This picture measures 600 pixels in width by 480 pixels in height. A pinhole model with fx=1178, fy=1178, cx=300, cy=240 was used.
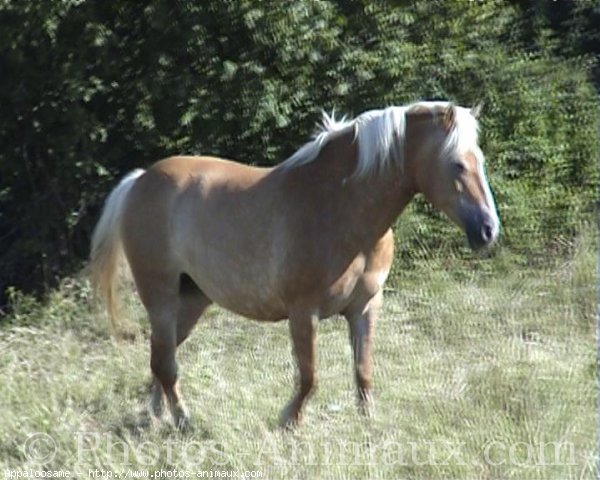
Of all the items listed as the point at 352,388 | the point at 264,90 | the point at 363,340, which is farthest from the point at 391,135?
the point at 264,90

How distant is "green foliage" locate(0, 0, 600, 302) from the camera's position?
8.61 meters

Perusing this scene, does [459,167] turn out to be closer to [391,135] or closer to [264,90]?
[391,135]

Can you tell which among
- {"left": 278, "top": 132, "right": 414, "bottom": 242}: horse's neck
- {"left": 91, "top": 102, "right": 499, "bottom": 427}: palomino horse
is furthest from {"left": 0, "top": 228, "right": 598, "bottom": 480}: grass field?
{"left": 278, "top": 132, "right": 414, "bottom": 242}: horse's neck

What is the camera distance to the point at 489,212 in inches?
203

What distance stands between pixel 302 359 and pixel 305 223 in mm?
636

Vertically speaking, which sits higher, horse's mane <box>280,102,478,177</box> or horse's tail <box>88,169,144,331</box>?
horse's mane <box>280,102,478,177</box>

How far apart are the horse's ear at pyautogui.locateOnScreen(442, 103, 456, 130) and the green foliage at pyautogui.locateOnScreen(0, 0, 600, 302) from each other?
339cm

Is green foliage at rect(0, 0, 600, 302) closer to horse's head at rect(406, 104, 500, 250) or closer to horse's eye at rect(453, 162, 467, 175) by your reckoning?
horse's head at rect(406, 104, 500, 250)

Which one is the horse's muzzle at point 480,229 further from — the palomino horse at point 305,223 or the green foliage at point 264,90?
the green foliage at point 264,90

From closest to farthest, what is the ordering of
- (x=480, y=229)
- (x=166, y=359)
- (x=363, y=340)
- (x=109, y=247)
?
(x=480, y=229) < (x=363, y=340) < (x=166, y=359) < (x=109, y=247)

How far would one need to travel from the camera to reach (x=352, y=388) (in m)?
6.13

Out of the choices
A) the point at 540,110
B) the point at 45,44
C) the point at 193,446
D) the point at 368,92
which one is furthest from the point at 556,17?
the point at 193,446

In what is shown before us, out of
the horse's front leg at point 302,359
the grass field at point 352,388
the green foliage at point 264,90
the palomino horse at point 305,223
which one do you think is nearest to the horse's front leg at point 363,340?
the palomino horse at point 305,223

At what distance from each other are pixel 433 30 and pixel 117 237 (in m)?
3.52
